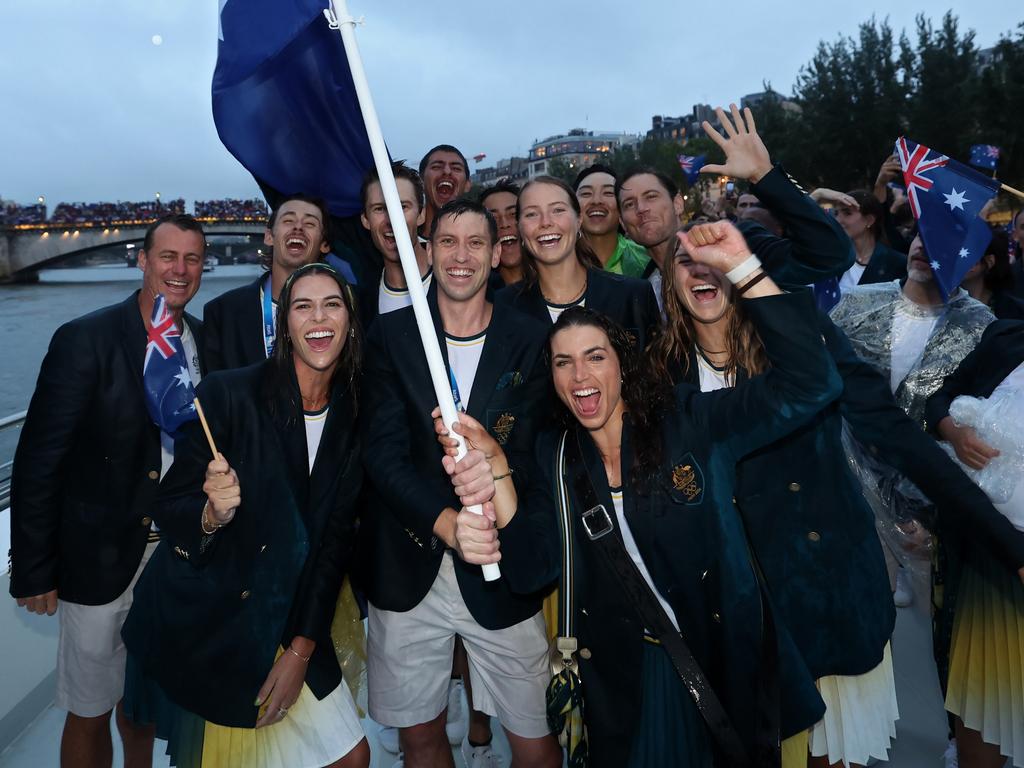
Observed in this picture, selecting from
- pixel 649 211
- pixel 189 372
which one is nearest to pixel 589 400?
pixel 189 372

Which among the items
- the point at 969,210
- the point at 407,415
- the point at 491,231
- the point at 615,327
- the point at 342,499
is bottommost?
the point at 342,499

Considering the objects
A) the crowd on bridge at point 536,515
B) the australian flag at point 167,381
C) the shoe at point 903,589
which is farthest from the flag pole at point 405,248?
the shoe at point 903,589

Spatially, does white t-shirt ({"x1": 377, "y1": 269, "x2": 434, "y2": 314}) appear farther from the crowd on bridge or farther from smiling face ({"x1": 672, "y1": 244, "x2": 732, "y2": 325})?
smiling face ({"x1": 672, "y1": 244, "x2": 732, "y2": 325})

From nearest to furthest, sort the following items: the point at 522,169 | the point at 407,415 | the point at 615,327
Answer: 1. the point at 615,327
2. the point at 407,415
3. the point at 522,169

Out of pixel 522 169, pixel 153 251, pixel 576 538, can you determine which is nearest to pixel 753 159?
pixel 576 538

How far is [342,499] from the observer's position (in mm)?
2457

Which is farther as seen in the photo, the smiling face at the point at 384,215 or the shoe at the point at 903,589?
the shoe at the point at 903,589

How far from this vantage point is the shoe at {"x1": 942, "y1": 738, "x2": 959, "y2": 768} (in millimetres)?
2880

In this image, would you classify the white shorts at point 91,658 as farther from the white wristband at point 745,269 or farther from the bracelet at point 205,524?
the white wristband at point 745,269

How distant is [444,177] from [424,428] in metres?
2.62

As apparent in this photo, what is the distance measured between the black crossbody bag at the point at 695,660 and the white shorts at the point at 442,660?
0.65 m

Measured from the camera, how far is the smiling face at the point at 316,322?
7.94ft

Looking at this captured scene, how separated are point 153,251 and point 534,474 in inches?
68.7

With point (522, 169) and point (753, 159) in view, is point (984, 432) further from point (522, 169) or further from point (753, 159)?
point (522, 169)
